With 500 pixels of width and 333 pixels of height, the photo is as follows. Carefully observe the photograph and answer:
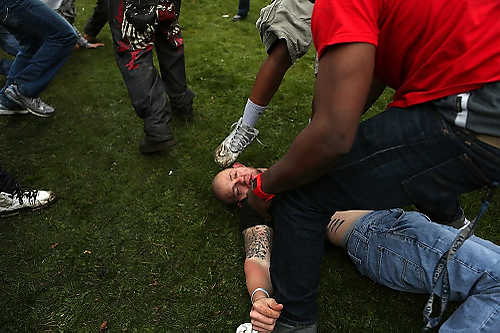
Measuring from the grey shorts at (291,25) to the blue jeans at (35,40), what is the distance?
1579mm

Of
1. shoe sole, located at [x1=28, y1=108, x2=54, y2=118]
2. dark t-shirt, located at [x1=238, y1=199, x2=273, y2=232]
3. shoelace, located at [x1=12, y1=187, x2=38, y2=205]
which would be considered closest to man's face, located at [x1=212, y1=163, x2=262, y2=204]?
dark t-shirt, located at [x1=238, y1=199, x2=273, y2=232]

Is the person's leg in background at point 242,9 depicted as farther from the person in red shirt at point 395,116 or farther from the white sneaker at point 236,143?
the person in red shirt at point 395,116

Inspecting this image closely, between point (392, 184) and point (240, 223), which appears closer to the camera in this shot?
point (392, 184)

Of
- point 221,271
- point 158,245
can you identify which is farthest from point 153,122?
point 221,271

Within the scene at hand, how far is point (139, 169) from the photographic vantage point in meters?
2.63

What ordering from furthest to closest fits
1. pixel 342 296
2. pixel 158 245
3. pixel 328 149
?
1. pixel 158 245
2. pixel 342 296
3. pixel 328 149

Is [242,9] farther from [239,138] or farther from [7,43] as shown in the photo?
[239,138]

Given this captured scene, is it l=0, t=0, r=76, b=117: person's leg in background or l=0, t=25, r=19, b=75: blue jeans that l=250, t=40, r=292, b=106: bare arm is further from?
l=0, t=25, r=19, b=75: blue jeans

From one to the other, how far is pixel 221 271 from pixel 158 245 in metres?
0.39

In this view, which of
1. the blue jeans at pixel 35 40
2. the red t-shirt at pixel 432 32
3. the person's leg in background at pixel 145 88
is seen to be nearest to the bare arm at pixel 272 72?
the person's leg in background at pixel 145 88

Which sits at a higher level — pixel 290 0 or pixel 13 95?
pixel 290 0

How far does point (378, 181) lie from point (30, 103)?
2671 mm

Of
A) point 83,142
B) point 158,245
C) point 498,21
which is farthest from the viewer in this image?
point 83,142

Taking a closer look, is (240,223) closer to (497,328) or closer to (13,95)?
(497,328)
